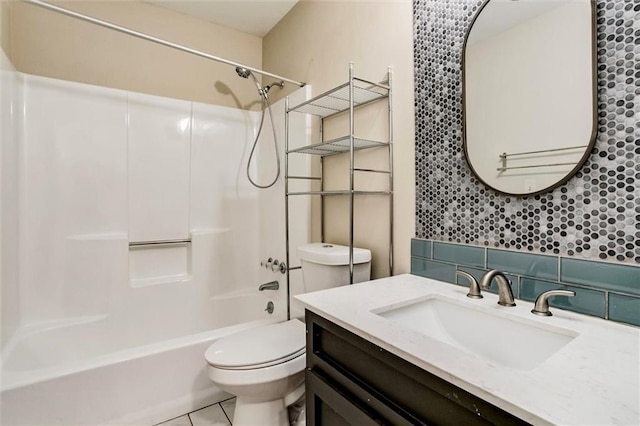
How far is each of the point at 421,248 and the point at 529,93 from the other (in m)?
0.66

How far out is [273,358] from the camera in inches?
49.1

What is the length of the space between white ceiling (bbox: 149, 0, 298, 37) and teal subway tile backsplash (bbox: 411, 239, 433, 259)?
73.8 inches

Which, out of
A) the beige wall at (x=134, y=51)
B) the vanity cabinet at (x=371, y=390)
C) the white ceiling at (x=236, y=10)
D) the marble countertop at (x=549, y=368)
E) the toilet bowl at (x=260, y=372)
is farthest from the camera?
the white ceiling at (x=236, y=10)

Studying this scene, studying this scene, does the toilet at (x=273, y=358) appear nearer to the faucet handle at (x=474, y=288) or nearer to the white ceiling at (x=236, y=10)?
the faucet handle at (x=474, y=288)

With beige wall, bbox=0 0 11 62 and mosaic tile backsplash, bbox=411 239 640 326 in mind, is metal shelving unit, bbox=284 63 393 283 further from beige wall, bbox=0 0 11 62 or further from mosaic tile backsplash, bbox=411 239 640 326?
beige wall, bbox=0 0 11 62

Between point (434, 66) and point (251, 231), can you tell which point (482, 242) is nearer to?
point (434, 66)

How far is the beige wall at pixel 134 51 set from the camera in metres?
1.88

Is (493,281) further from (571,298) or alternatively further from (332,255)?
(332,255)

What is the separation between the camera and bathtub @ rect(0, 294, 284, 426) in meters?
1.25

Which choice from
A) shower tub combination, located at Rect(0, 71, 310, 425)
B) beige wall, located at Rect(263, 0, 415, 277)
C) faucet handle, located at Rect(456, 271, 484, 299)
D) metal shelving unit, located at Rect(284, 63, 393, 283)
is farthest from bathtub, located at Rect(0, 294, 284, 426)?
faucet handle, located at Rect(456, 271, 484, 299)

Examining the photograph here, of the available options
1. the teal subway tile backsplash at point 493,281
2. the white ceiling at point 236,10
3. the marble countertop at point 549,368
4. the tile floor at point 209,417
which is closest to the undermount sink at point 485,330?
the marble countertop at point 549,368

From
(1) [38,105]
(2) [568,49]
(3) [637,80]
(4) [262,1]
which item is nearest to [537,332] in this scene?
(3) [637,80]

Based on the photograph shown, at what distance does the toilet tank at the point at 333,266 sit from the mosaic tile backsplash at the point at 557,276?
0.34 meters

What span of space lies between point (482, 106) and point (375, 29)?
2.42 ft
